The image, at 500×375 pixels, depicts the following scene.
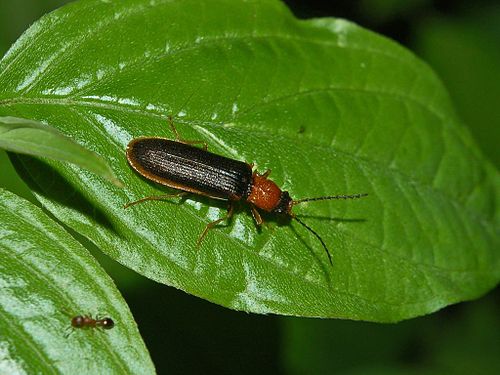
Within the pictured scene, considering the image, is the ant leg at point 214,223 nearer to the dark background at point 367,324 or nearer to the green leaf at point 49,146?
the green leaf at point 49,146

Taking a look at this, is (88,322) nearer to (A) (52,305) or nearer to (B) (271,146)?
(A) (52,305)

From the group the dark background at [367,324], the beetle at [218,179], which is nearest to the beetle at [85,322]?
the beetle at [218,179]

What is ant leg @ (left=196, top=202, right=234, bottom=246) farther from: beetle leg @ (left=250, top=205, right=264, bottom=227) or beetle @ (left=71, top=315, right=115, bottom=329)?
beetle @ (left=71, top=315, right=115, bottom=329)

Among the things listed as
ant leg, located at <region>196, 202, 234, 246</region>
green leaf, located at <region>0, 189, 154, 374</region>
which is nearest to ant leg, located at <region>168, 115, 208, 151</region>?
ant leg, located at <region>196, 202, 234, 246</region>

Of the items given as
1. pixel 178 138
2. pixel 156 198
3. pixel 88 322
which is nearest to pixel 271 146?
pixel 178 138

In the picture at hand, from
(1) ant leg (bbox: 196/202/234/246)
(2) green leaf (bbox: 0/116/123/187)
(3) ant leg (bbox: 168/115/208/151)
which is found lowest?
(1) ant leg (bbox: 196/202/234/246)

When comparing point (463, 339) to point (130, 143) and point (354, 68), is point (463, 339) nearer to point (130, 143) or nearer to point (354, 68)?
point (354, 68)
